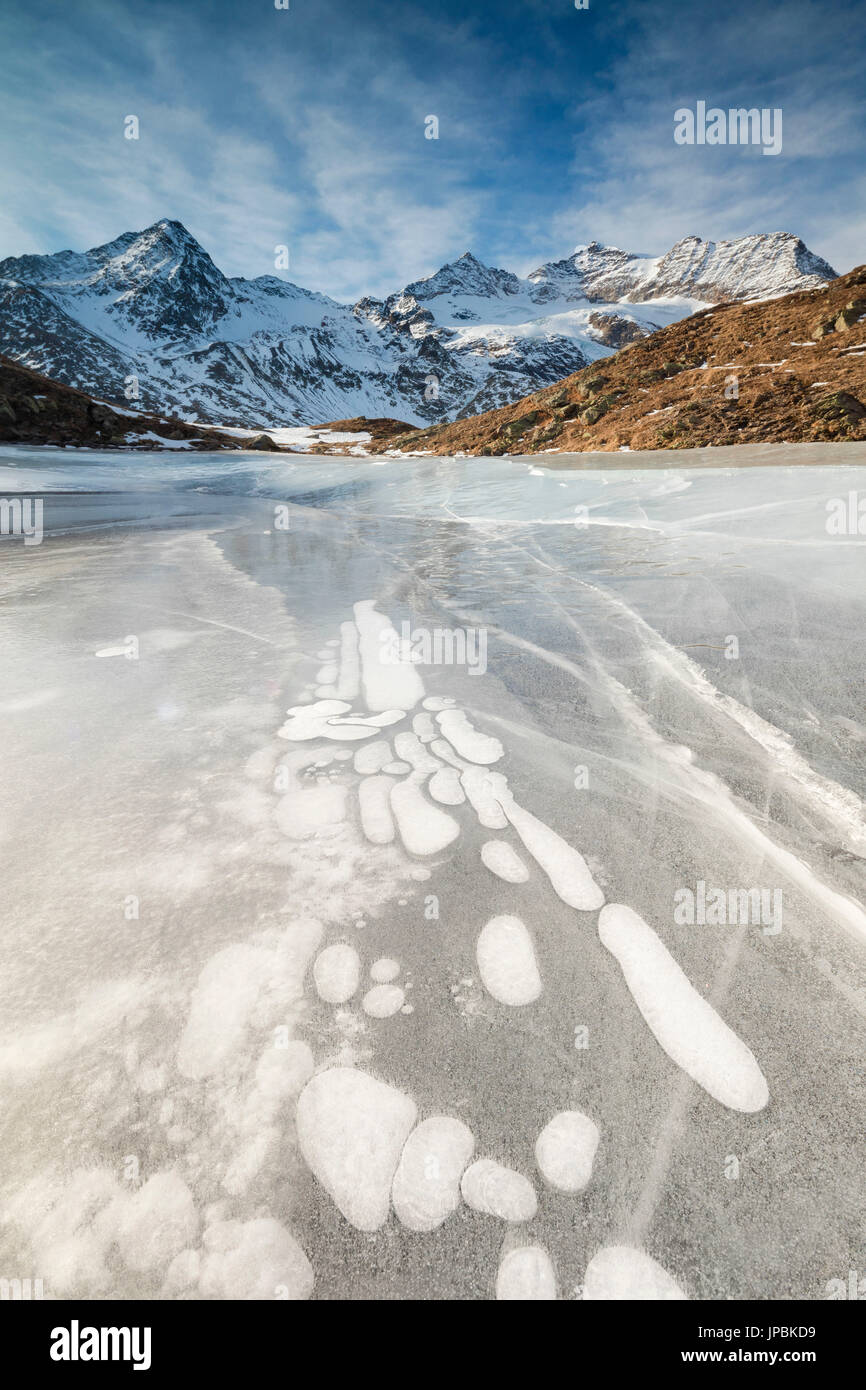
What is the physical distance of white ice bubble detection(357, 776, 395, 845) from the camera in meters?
2.12

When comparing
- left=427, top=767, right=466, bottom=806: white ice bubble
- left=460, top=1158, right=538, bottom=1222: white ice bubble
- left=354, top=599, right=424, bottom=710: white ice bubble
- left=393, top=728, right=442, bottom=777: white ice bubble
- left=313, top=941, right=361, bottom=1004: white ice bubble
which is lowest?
left=460, top=1158, right=538, bottom=1222: white ice bubble

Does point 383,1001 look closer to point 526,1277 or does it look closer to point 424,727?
point 526,1277

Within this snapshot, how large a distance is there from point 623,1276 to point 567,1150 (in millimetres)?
203

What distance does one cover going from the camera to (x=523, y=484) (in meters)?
17.4

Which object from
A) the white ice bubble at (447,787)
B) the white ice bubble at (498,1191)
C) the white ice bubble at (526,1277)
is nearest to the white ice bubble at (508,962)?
the white ice bubble at (498,1191)

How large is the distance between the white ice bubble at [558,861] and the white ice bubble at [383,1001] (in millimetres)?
617

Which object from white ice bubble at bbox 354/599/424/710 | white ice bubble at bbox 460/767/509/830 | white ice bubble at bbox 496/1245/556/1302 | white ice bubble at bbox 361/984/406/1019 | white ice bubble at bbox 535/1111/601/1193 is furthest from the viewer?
white ice bubble at bbox 354/599/424/710

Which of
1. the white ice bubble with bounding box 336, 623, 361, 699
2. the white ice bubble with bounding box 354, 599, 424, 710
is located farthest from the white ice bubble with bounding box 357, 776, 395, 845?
the white ice bubble with bounding box 336, 623, 361, 699

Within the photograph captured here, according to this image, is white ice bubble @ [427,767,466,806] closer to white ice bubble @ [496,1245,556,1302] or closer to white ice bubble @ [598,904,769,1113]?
white ice bubble @ [598,904,769,1113]

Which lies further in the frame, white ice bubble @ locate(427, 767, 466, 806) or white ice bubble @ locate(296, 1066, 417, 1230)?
white ice bubble @ locate(427, 767, 466, 806)

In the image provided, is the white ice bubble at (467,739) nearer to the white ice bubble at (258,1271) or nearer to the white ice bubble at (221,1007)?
the white ice bubble at (221,1007)

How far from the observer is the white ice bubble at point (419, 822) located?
2.06 m

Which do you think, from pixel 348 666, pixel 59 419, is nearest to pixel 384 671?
pixel 348 666

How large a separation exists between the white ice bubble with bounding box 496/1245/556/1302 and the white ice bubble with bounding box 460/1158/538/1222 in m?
0.05
